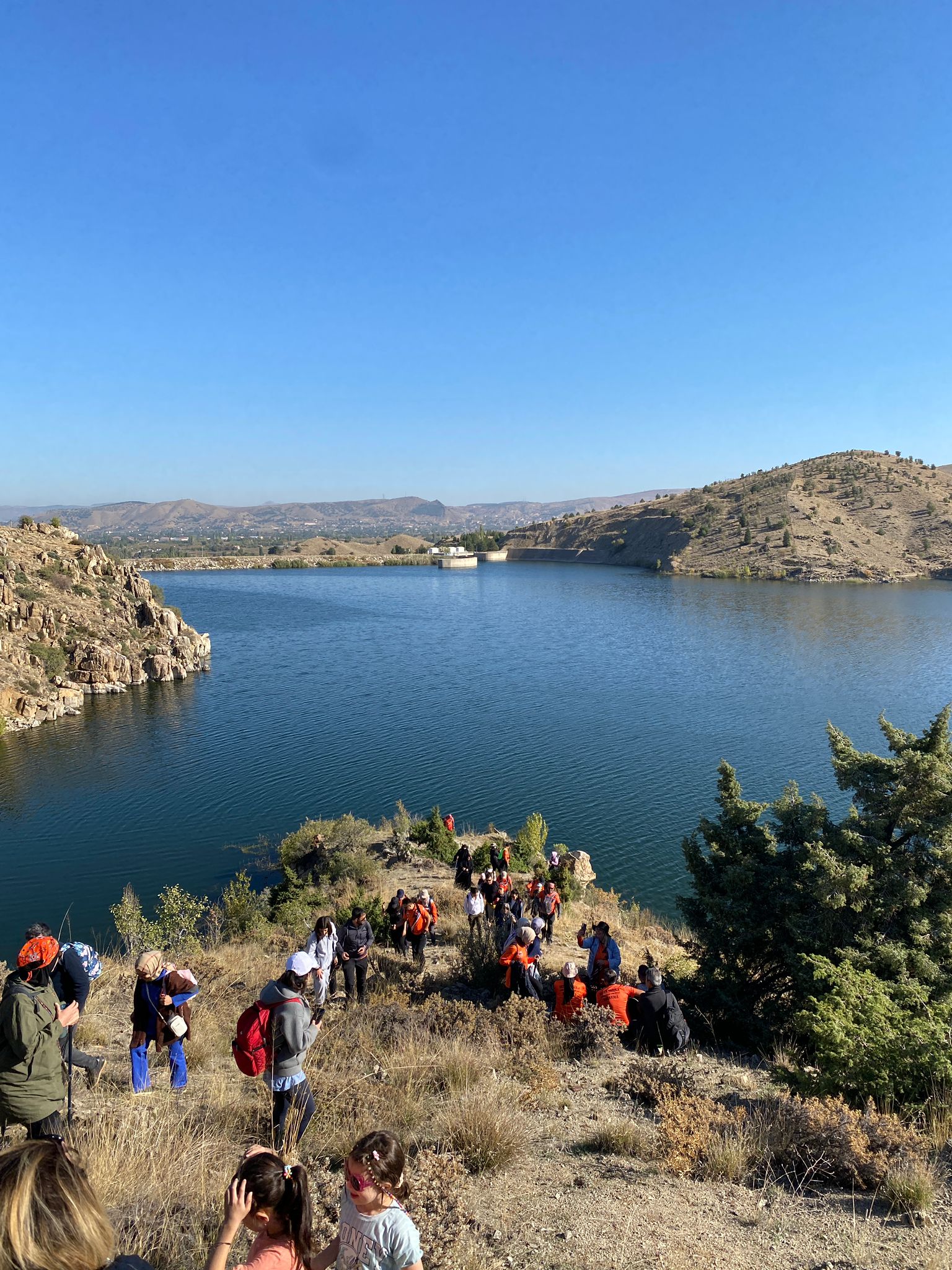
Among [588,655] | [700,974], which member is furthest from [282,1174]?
[588,655]

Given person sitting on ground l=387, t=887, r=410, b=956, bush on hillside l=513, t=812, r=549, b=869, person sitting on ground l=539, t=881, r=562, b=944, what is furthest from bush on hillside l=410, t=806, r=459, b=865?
person sitting on ground l=387, t=887, r=410, b=956

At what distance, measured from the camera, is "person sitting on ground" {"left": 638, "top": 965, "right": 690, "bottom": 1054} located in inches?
297

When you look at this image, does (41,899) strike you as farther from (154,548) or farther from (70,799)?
(154,548)

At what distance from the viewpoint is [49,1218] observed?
204 cm

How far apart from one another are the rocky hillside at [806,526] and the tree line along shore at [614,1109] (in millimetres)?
95049

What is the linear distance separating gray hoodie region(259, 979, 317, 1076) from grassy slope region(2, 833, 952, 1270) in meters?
0.63

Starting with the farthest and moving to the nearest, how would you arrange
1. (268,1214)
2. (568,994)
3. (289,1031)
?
(568,994) < (289,1031) < (268,1214)

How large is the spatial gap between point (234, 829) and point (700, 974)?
52.8 ft

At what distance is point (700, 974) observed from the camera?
32.3 ft

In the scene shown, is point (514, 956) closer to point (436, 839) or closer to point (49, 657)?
point (436, 839)

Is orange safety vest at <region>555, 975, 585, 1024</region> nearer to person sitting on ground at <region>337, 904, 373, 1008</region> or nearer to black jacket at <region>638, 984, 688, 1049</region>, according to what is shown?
black jacket at <region>638, 984, 688, 1049</region>

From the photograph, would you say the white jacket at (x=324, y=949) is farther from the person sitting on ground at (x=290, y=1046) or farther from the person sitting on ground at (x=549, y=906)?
the person sitting on ground at (x=549, y=906)

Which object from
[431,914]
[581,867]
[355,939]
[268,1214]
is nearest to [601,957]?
[355,939]

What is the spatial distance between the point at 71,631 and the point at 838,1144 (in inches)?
1767
